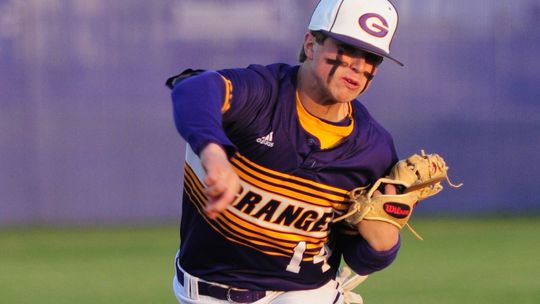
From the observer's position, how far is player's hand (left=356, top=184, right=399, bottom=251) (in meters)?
3.81

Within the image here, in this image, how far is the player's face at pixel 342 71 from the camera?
362cm

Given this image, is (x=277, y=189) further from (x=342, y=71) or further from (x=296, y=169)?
(x=342, y=71)

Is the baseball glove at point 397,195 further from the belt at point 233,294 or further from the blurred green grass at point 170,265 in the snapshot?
the blurred green grass at point 170,265

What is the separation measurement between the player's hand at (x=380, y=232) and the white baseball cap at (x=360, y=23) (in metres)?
0.54

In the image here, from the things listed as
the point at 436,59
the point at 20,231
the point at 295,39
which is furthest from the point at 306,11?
the point at 20,231

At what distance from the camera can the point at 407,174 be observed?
3.76 meters

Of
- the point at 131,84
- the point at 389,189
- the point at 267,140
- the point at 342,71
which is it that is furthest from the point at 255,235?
the point at 131,84

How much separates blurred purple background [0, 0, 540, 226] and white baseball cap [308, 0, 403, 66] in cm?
532

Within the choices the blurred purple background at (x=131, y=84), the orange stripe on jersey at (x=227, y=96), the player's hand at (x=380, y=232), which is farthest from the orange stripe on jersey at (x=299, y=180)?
the blurred purple background at (x=131, y=84)

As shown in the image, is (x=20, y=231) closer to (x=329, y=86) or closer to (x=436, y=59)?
(x=436, y=59)

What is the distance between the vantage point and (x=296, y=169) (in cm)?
371

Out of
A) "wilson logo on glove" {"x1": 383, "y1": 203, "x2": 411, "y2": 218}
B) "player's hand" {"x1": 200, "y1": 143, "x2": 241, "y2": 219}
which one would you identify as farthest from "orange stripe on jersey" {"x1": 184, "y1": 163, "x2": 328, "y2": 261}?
"player's hand" {"x1": 200, "y1": 143, "x2": 241, "y2": 219}

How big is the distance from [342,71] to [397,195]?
1.61ft

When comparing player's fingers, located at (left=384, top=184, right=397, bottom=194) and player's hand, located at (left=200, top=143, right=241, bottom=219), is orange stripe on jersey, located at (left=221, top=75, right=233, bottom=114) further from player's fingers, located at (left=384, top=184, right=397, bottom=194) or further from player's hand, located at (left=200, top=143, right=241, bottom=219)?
player's fingers, located at (left=384, top=184, right=397, bottom=194)
